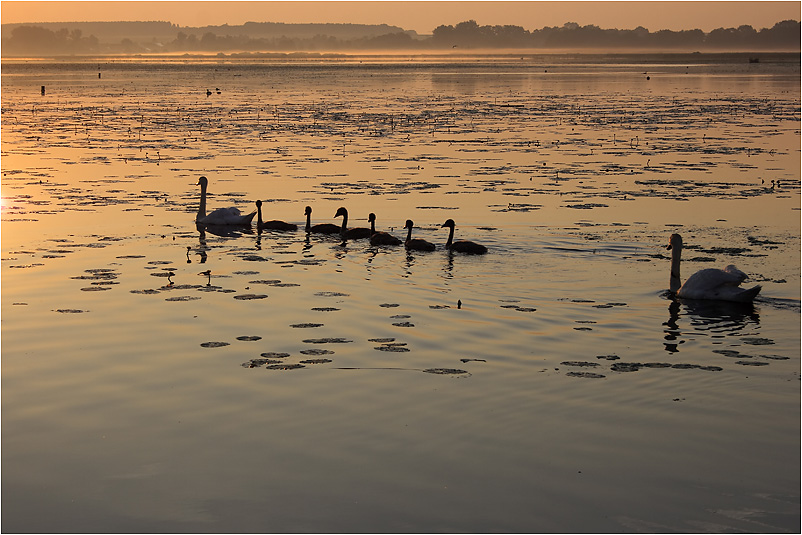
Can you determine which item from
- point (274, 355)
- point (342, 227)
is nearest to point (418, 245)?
point (342, 227)

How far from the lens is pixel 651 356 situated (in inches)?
456

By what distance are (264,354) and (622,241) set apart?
8427mm

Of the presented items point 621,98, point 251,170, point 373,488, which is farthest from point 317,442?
point 621,98

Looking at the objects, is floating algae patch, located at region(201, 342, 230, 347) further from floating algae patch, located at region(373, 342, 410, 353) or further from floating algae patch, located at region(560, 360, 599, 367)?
floating algae patch, located at region(560, 360, 599, 367)

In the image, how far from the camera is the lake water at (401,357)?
7.90 meters

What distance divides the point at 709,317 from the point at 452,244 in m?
4.92

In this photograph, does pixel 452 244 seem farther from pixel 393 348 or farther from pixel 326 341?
pixel 393 348

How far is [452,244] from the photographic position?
1736 centimetres

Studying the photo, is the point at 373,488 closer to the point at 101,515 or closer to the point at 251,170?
the point at 101,515

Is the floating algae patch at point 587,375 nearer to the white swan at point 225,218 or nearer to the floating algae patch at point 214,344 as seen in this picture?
the floating algae patch at point 214,344

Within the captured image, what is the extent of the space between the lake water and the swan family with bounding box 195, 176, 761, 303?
212 mm

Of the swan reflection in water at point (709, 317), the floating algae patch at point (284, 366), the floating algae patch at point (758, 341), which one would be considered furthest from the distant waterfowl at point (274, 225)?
the floating algae patch at point (758, 341)

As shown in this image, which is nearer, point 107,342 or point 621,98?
point 107,342

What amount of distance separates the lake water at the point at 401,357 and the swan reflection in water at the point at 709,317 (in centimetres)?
5
